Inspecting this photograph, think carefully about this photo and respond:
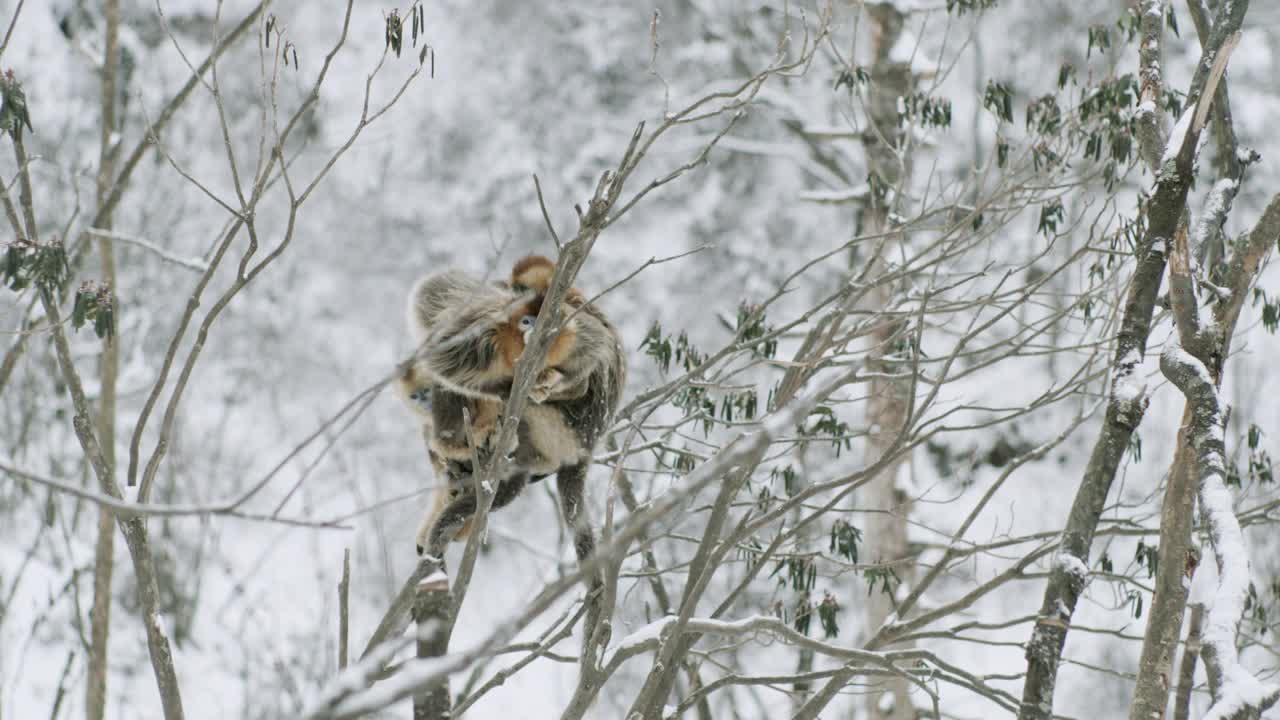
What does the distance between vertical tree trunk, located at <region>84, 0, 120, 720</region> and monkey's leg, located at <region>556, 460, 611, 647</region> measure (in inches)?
44.8

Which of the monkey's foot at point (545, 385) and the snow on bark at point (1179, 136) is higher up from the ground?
the snow on bark at point (1179, 136)

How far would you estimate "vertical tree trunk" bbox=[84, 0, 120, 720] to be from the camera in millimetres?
3162

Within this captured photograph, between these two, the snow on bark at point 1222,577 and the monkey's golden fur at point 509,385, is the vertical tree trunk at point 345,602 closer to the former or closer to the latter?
the monkey's golden fur at point 509,385

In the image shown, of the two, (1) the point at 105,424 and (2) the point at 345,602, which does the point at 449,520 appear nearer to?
(2) the point at 345,602

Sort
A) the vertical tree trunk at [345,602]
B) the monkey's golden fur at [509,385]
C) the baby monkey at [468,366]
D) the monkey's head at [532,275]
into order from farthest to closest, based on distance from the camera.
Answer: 1. the monkey's golden fur at [509,385]
2. the baby monkey at [468,366]
3. the monkey's head at [532,275]
4. the vertical tree trunk at [345,602]

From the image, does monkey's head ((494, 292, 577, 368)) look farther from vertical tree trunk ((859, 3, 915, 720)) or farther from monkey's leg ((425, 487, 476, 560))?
vertical tree trunk ((859, 3, 915, 720))

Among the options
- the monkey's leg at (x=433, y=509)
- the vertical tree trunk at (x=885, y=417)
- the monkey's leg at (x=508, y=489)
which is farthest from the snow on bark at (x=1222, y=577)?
the vertical tree trunk at (x=885, y=417)

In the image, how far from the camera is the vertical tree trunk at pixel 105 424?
316 cm

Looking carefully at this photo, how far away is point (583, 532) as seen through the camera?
2949mm

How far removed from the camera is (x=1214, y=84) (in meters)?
2.33

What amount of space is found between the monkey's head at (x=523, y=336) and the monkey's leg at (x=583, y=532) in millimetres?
319

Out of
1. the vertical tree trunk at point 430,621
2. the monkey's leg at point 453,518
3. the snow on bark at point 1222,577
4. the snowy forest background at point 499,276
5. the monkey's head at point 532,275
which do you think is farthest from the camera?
the snowy forest background at point 499,276

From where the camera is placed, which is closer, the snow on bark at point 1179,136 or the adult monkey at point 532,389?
the snow on bark at point 1179,136

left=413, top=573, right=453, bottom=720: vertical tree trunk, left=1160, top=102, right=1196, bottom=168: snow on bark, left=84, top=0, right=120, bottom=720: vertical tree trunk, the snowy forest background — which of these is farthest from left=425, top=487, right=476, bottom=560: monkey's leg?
the snowy forest background
